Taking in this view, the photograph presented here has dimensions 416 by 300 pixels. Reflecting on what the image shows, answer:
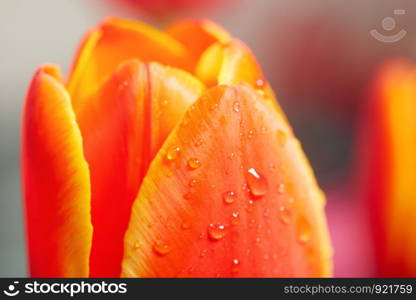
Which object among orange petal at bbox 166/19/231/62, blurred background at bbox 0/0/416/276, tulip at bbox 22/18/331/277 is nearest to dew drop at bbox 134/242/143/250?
tulip at bbox 22/18/331/277

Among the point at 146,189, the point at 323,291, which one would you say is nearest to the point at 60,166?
the point at 146,189

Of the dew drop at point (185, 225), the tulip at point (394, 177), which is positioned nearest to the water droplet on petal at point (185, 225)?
the dew drop at point (185, 225)

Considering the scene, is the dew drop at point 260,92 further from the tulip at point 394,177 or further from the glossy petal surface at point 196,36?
the tulip at point 394,177

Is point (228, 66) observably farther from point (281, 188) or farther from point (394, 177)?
point (394, 177)
